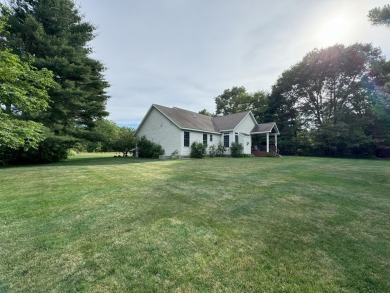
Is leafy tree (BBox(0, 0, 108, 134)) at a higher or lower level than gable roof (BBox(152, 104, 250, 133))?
higher

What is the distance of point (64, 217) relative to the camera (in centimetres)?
378

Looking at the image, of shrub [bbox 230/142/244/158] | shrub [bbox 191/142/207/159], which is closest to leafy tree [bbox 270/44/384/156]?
shrub [bbox 230/142/244/158]

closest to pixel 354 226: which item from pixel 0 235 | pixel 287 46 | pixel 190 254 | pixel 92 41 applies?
pixel 190 254

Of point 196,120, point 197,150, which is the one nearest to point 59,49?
point 196,120

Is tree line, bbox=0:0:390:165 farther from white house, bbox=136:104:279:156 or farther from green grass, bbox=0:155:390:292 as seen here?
green grass, bbox=0:155:390:292

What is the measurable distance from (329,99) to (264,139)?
13765 mm

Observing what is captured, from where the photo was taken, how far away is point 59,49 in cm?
1548

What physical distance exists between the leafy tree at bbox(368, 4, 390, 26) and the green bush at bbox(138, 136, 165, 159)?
636 inches

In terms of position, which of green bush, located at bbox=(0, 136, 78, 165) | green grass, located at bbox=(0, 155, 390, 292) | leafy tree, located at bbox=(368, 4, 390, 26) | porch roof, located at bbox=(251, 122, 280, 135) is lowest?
green grass, located at bbox=(0, 155, 390, 292)

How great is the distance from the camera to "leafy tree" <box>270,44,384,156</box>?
28.0 m

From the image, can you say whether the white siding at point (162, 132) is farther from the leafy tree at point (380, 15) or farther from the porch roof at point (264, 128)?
the leafy tree at point (380, 15)

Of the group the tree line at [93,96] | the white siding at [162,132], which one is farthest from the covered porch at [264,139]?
the white siding at [162,132]

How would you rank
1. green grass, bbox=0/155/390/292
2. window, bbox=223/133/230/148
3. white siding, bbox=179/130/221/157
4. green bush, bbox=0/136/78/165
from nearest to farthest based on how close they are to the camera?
green grass, bbox=0/155/390/292, green bush, bbox=0/136/78/165, white siding, bbox=179/130/221/157, window, bbox=223/133/230/148

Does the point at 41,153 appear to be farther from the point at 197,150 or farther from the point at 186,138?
the point at 197,150
